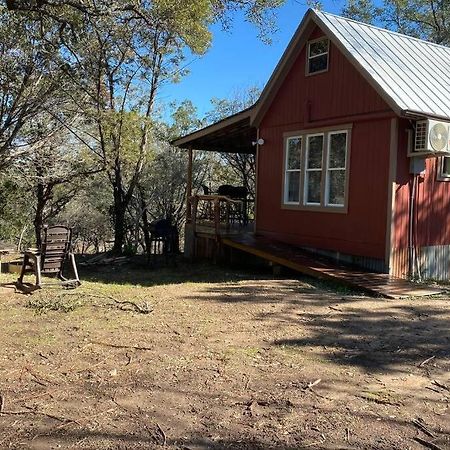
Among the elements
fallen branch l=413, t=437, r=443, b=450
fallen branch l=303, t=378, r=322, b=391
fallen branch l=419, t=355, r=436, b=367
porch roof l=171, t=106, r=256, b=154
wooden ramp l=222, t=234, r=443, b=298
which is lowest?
fallen branch l=413, t=437, r=443, b=450

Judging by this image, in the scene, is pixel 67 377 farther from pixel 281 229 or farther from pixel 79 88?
pixel 79 88


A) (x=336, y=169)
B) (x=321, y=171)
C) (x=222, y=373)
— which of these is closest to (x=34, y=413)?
(x=222, y=373)

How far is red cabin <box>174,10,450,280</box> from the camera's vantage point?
9086 mm

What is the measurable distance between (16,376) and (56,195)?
17.8 meters

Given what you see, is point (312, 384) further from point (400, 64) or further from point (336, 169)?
point (400, 64)

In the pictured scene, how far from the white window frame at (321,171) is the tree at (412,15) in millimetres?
13513

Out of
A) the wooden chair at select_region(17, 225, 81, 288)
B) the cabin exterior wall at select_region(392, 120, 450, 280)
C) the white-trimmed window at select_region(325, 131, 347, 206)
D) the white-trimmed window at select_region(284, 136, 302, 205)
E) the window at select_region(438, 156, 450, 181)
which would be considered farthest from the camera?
the white-trimmed window at select_region(284, 136, 302, 205)

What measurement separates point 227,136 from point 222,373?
34.6ft

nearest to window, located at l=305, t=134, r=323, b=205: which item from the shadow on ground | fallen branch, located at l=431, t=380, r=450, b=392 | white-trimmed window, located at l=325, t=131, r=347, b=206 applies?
white-trimmed window, located at l=325, t=131, r=347, b=206

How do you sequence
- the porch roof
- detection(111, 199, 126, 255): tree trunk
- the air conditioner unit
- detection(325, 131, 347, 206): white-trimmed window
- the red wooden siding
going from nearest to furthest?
the air conditioner unit
the red wooden siding
detection(325, 131, 347, 206): white-trimmed window
the porch roof
detection(111, 199, 126, 255): tree trunk

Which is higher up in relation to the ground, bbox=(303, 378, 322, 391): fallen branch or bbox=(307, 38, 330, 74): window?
bbox=(307, 38, 330, 74): window

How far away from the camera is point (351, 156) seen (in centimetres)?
992

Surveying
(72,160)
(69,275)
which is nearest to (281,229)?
(69,275)

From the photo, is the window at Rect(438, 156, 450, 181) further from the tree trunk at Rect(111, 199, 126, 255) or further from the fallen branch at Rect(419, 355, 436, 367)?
the tree trunk at Rect(111, 199, 126, 255)
